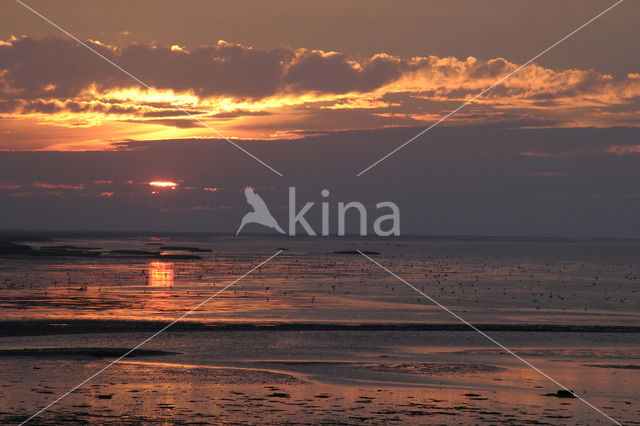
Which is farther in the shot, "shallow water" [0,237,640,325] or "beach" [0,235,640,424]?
"shallow water" [0,237,640,325]

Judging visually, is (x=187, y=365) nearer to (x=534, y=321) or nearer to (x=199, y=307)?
(x=199, y=307)

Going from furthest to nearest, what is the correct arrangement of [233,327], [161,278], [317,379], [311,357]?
[161,278]
[233,327]
[311,357]
[317,379]

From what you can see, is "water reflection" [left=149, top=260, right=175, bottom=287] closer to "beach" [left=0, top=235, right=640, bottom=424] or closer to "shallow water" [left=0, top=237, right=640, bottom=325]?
"shallow water" [left=0, top=237, right=640, bottom=325]

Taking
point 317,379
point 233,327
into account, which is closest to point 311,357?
point 317,379

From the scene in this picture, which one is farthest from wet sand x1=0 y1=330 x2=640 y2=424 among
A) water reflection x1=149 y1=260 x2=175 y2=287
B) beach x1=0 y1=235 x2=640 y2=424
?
→ water reflection x1=149 y1=260 x2=175 y2=287

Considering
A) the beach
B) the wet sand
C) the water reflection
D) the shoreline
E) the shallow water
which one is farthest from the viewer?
the water reflection

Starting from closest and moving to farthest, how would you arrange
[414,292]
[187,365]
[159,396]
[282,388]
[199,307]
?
[159,396], [282,388], [187,365], [199,307], [414,292]

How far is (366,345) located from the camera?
35625 mm

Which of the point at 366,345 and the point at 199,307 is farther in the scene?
the point at 199,307

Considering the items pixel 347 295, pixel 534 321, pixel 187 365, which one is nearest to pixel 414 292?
pixel 347 295

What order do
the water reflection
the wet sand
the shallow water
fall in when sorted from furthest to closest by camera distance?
the water reflection
the shallow water
the wet sand

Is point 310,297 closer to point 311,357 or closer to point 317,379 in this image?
point 311,357

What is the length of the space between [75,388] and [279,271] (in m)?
71.0

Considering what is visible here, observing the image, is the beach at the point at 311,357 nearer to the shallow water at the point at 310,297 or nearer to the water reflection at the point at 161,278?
the shallow water at the point at 310,297
